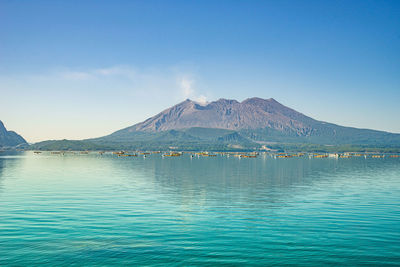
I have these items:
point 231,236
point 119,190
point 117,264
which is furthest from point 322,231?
point 119,190

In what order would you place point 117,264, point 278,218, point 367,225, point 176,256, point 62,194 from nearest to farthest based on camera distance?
point 117,264 < point 176,256 < point 367,225 < point 278,218 < point 62,194

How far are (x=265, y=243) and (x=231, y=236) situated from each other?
3664mm

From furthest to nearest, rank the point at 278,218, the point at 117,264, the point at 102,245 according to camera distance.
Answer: the point at 278,218, the point at 102,245, the point at 117,264

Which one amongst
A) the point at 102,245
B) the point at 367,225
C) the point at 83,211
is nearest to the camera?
the point at 102,245

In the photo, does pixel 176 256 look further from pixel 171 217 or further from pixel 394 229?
pixel 394 229

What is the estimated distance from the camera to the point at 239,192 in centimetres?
6712

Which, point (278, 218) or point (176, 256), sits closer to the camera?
point (176, 256)

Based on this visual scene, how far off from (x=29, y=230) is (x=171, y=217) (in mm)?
15719

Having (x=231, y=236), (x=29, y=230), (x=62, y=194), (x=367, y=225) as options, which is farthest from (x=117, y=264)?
(x=62, y=194)

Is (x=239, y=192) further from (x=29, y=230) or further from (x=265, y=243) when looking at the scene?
(x=29, y=230)

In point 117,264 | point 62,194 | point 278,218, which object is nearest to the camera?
point 117,264

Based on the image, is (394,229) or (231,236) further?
(394,229)

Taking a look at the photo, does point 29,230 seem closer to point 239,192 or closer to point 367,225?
point 367,225

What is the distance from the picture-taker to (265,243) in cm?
3055
